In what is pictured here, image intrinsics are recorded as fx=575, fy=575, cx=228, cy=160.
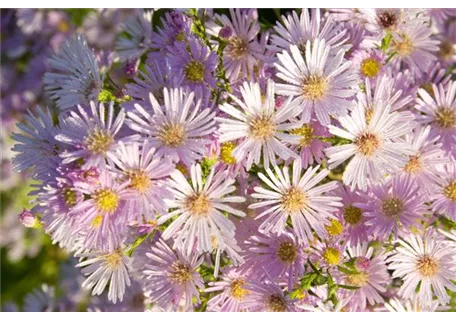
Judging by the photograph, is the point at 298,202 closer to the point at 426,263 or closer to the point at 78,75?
the point at 426,263

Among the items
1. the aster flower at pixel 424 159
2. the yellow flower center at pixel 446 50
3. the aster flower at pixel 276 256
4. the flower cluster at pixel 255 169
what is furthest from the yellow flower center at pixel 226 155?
the yellow flower center at pixel 446 50

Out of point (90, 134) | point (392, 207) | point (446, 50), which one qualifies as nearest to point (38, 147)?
point (90, 134)

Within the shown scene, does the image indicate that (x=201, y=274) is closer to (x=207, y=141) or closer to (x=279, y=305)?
(x=279, y=305)

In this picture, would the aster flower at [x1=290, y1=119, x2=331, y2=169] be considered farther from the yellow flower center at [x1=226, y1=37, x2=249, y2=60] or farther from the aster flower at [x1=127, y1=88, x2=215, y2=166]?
the yellow flower center at [x1=226, y1=37, x2=249, y2=60]

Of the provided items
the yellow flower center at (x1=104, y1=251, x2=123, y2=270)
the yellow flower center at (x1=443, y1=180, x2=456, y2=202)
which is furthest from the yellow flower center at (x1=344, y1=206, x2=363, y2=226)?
the yellow flower center at (x1=104, y1=251, x2=123, y2=270)

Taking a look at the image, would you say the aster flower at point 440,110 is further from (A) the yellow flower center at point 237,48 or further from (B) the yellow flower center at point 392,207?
(A) the yellow flower center at point 237,48
